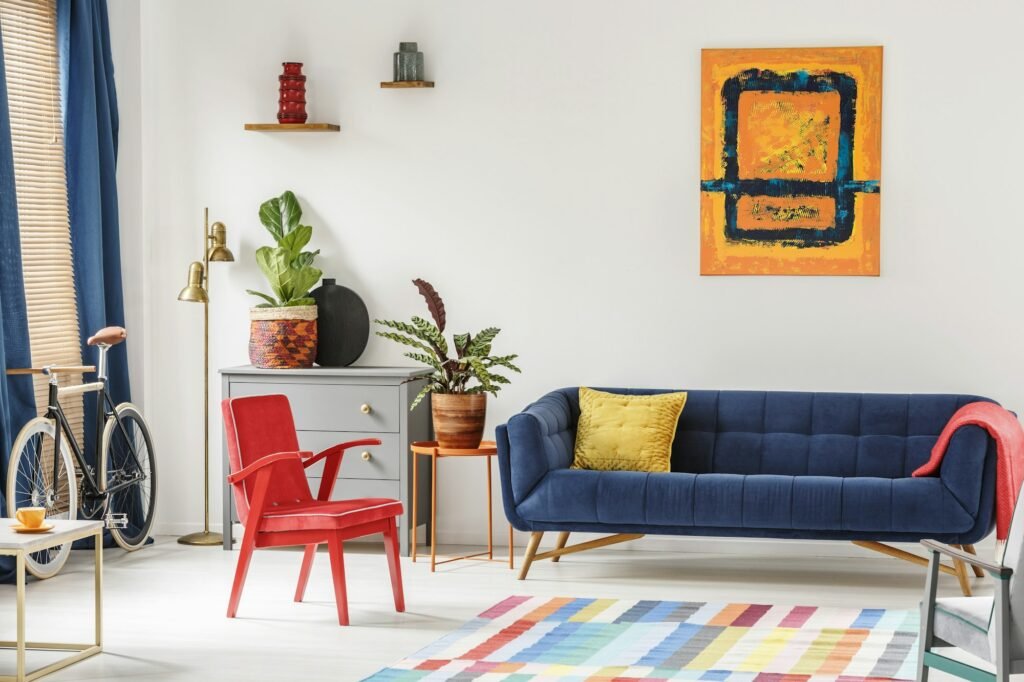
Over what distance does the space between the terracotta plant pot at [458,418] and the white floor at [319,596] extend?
0.54 metres

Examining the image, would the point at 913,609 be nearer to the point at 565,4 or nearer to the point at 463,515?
the point at 463,515

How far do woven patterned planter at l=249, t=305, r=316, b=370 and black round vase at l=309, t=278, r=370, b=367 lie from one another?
0.42ft

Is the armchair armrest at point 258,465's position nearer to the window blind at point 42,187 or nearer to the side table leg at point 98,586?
the side table leg at point 98,586

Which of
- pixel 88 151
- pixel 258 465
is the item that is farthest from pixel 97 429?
pixel 258 465

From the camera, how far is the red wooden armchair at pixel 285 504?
4598 mm

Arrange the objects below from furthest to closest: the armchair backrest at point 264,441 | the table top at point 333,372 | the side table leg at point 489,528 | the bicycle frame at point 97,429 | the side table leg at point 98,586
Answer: the table top at point 333,372
the side table leg at point 489,528
the bicycle frame at point 97,429
the armchair backrest at point 264,441
the side table leg at point 98,586

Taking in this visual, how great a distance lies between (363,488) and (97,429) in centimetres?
120

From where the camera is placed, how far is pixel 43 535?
13.1 ft

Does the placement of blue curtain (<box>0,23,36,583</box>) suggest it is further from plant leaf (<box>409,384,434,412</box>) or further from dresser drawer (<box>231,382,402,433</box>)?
plant leaf (<box>409,384,434,412</box>)

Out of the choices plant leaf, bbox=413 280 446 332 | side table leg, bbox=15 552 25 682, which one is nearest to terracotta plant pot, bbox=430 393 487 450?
plant leaf, bbox=413 280 446 332

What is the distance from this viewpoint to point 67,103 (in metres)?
6.00

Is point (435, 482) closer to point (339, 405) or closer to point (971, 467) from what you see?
point (339, 405)

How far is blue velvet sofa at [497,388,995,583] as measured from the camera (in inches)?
196

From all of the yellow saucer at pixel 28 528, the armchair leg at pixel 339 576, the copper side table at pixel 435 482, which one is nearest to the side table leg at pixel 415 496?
the copper side table at pixel 435 482
